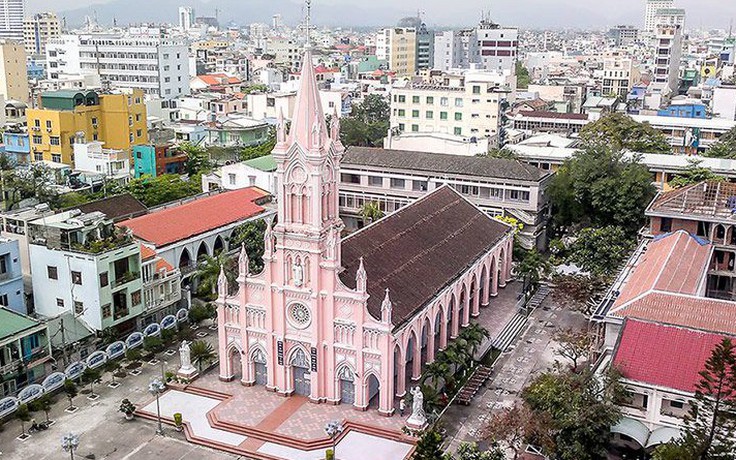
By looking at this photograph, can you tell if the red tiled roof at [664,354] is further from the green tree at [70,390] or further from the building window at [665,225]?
the green tree at [70,390]

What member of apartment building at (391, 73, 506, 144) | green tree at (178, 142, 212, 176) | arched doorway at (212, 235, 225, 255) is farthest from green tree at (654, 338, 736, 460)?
green tree at (178, 142, 212, 176)

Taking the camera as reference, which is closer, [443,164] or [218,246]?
[218,246]

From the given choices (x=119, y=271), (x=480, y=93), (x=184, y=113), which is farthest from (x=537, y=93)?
(x=119, y=271)

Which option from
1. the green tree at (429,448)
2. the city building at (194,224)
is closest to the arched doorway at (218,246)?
the city building at (194,224)

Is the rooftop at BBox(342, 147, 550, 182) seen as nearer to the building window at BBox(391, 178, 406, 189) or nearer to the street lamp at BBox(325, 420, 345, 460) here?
the building window at BBox(391, 178, 406, 189)

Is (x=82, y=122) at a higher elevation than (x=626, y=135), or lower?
higher

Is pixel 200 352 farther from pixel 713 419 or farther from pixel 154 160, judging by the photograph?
pixel 154 160

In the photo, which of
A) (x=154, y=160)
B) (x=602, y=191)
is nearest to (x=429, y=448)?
(x=602, y=191)

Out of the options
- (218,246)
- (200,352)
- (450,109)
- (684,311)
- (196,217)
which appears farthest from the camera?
(450,109)
